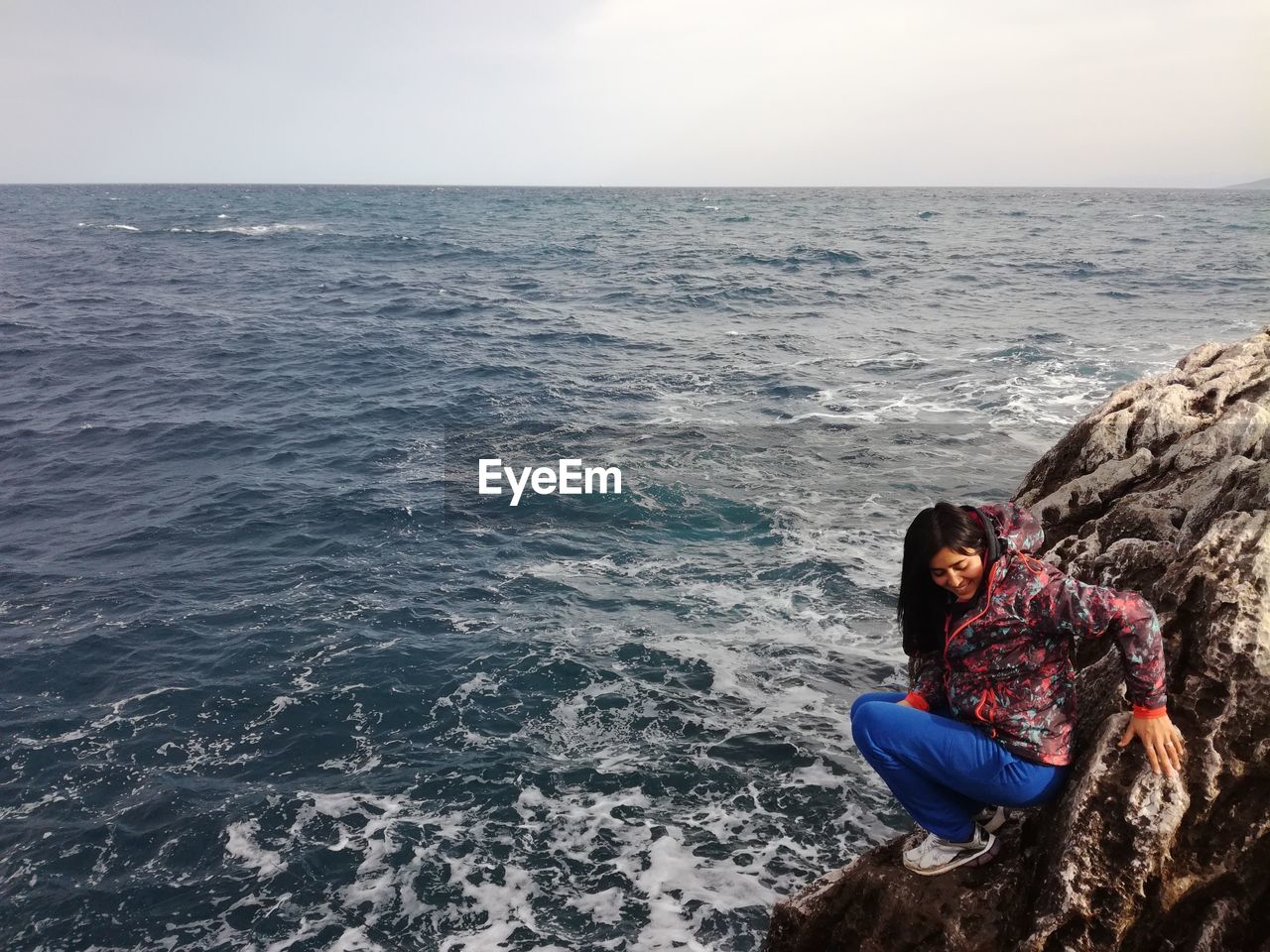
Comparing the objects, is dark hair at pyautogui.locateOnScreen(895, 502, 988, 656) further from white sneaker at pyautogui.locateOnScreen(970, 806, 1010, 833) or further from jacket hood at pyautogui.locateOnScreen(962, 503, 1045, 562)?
white sneaker at pyautogui.locateOnScreen(970, 806, 1010, 833)

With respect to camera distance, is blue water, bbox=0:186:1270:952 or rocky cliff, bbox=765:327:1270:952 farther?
blue water, bbox=0:186:1270:952

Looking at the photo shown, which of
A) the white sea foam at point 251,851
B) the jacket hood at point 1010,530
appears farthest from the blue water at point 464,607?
the jacket hood at point 1010,530

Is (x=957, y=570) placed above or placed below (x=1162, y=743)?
above

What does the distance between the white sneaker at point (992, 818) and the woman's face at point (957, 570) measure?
1248 mm

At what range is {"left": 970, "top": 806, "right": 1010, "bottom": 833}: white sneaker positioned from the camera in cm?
402

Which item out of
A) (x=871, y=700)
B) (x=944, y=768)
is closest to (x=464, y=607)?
(x=871, y=700)

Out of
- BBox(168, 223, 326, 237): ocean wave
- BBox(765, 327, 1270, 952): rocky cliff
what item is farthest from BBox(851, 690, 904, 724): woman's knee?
BBox(168, 223, 326, 237): ocean wave

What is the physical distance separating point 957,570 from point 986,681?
602mm

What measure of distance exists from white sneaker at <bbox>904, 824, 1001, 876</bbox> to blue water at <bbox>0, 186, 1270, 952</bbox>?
234cm

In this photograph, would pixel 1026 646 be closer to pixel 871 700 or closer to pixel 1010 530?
pixel 1010 530

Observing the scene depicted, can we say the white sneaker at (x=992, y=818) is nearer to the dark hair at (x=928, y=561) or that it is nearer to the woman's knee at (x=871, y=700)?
the woman's knee at (x=871, y=700)

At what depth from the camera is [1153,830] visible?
3352mm

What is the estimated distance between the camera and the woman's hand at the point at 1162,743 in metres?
3.36

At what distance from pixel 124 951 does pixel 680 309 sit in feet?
95.0
